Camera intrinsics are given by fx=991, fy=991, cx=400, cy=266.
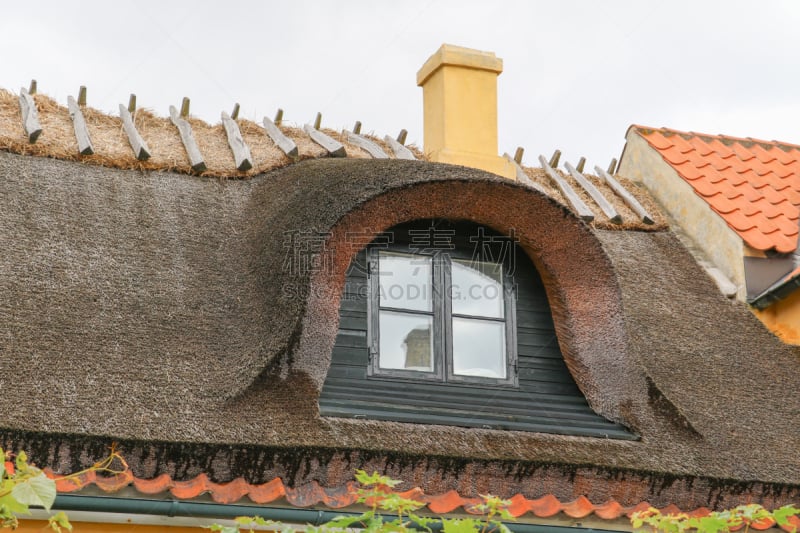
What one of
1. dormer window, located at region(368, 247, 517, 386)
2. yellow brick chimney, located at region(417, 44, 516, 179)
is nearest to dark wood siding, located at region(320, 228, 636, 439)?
dormer window, located at region(368, 247, 517, 386)

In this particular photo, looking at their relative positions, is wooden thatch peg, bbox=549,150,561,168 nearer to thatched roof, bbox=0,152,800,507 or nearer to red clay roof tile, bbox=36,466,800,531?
thatched roof, bbox=0,152,800,507

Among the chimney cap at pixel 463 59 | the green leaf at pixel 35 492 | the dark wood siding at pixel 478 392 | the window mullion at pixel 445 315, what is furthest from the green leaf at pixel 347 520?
the chimney cap at pixel 463 59

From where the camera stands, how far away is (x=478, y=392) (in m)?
5.29

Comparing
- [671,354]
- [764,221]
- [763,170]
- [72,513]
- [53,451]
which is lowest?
[72,513]

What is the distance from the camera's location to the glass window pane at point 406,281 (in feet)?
17.8

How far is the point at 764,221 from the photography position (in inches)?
300

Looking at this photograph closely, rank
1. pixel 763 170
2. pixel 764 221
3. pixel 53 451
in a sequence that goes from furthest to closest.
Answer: pixel 763 170
pixel 764 221
pixel 53 451

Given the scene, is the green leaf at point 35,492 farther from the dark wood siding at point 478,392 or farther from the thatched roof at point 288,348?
the dark wood siding at point 478,392

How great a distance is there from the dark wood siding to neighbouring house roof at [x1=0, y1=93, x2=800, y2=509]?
0.10m

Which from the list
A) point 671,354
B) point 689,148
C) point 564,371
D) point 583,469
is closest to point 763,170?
point 689,148

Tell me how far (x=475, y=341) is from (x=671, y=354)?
51.0 inches

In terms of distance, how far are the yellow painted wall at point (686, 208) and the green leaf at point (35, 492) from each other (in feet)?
18.6

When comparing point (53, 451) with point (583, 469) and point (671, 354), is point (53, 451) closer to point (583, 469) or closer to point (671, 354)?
point (583, 469)

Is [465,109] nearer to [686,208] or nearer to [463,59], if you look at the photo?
[463,59]
